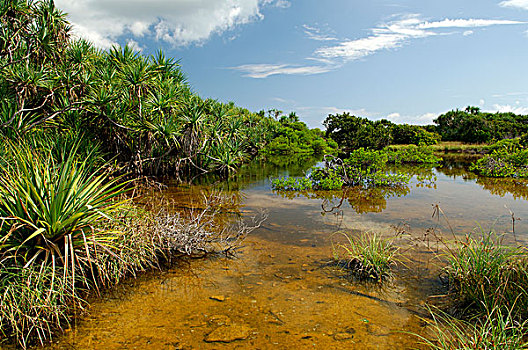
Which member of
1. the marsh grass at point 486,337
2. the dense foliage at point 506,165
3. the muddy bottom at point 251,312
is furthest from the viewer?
the dense foliage at point 506,165

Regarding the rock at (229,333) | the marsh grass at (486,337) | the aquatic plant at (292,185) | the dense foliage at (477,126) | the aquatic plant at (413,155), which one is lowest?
the rock at (229,333)

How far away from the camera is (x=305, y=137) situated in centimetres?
4038

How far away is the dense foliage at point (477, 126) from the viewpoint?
42.7 metres

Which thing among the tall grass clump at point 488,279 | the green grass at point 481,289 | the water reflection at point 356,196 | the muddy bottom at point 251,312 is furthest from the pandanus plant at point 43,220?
the water reflection at point 356,196

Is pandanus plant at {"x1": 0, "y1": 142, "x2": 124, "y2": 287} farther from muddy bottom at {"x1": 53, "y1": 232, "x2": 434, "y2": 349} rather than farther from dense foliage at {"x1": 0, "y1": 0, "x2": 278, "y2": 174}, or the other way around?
dense foliage at {"x1": 0, "y1": 0, "x2": 278, "y2": 174}

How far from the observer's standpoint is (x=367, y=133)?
31.5 metres

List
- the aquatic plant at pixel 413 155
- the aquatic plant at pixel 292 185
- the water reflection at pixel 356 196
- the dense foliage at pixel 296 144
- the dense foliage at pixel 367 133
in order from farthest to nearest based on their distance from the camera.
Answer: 1. the dense foliage at pixel 296 144
2. the dense foliage at pixel 367 133
3. the aquatic plant at pixel 413 155
4. the aquatic plant at pixel 292 185
5. the water reflection at pixel 356 196

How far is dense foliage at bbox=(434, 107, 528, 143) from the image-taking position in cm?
4266

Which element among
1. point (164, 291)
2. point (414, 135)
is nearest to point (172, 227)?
point (164, 291)

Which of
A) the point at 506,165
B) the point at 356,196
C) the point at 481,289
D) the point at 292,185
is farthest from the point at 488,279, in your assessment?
the point at 506,165

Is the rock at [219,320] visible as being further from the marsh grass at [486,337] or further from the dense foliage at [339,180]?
the dense foliage at [339,180]

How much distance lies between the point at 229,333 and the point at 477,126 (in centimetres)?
5076

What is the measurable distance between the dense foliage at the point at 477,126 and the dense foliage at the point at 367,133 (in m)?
7.76

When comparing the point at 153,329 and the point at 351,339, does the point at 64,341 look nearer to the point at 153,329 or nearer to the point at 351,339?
the point at 153,329
